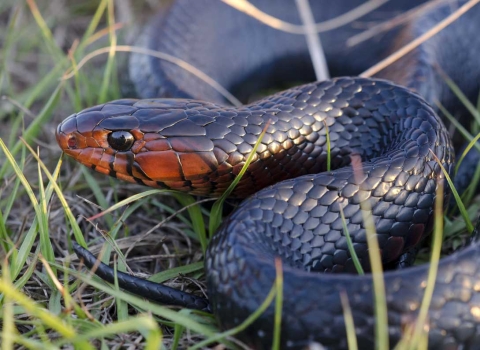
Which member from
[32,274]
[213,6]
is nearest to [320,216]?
[32,274]

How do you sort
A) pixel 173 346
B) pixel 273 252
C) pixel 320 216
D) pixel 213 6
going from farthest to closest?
pixel 213 6 < pixel 320 216 < pixel 273 252 < pixel 173 346

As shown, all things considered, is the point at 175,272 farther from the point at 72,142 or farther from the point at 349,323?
the point at 349,323

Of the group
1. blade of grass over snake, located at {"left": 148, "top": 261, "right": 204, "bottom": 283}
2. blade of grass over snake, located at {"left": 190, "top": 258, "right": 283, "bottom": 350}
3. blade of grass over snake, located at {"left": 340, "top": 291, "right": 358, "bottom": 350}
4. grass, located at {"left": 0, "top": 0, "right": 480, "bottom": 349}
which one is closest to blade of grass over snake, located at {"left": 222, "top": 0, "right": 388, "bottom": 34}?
grass, located at {"left": 0, "top": 0, "right": 480, "bottom": 349}

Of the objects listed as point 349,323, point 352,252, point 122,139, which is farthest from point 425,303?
point 122,139

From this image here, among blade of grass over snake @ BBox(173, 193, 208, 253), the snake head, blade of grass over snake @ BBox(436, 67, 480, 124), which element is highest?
blade of grass over snake @ BBox(436, 67, 480, 124)

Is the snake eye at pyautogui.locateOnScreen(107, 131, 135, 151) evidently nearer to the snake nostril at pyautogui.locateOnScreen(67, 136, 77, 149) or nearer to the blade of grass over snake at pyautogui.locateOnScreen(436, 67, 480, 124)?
the snake nostril at pyautogui.locateOnScreen(67, 136, 77, 149)

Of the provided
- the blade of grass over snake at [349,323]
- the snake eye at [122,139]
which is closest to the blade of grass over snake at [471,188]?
the blade of grass over snake at [349,323]

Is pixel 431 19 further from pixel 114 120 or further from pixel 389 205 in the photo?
pixel 114 120
